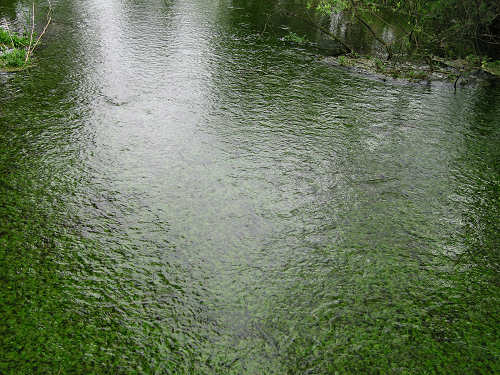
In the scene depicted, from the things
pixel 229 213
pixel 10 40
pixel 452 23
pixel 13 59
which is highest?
pixel 452 23

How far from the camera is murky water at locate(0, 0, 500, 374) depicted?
70.6 inches

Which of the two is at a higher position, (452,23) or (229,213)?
(452,23)

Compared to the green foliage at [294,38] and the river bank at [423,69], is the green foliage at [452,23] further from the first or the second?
the green foliage at [294,38]

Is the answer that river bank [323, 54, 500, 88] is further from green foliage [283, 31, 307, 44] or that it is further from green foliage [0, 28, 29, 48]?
green foliage [0, 28, 29, 48]

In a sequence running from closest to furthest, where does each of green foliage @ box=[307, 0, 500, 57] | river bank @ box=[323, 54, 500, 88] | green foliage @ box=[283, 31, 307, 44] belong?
river bank @ box=[323, 54, 500, 88], green foliage @ box=[307, 0, 500, 57], green foliage @ box=[283, 31, 307, 44]

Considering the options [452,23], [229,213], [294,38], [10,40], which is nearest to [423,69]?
[452,23]

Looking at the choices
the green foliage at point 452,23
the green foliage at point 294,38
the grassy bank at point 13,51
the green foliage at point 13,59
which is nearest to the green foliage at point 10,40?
the grassy bank at point 13,51

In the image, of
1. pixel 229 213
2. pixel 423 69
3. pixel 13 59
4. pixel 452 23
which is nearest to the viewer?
pixel 229 213

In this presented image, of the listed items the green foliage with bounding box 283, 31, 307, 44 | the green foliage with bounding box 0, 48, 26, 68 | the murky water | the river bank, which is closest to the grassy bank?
the green foliage with bounding box 0, 48, 26, 68

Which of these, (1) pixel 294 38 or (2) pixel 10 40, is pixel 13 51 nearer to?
(2) pixel 10 40

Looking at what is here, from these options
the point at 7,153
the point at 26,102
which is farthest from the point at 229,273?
the point at 26,102

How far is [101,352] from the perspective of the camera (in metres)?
1.68

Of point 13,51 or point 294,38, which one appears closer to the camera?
point 13,51

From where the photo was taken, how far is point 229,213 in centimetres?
258
